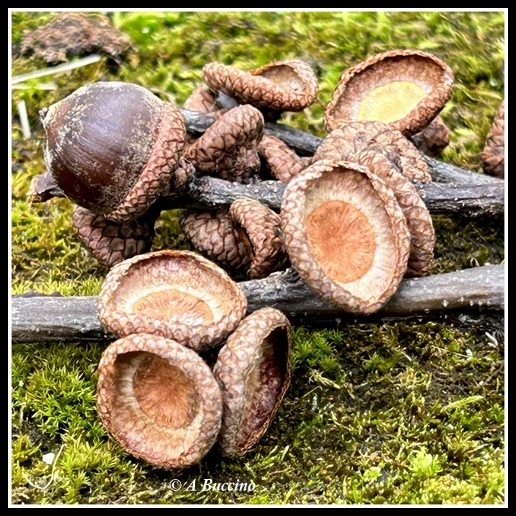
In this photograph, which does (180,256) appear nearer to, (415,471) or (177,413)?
(177,413)

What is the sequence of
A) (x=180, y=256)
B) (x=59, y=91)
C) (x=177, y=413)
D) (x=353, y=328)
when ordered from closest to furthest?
(x=177, y=413), (x=180, y=256), (x=353, y=328), (x=59, y=91)

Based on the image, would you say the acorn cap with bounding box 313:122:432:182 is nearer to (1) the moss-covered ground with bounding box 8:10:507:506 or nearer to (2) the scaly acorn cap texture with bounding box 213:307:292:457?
(1) the moss-covered ground with bounding box 8:10:507:506

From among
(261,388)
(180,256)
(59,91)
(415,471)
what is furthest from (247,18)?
(415,471)

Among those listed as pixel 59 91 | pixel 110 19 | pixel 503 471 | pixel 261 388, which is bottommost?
pixel 503 471

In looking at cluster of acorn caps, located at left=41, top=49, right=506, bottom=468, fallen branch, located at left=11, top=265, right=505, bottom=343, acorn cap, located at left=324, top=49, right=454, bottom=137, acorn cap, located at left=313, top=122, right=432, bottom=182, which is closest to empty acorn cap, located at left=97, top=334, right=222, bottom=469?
cluster of acorn caps, located at left=41, top=49, right=506, bottom=468

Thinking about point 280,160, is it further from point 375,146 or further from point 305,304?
point 305,304

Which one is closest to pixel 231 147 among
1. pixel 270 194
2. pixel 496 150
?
pixel 270 194
